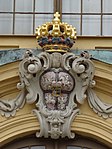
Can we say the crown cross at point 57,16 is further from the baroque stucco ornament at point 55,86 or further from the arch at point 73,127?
the arch at point 73,127

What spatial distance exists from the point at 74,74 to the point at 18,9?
5.06 ft

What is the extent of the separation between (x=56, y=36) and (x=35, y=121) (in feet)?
3.82

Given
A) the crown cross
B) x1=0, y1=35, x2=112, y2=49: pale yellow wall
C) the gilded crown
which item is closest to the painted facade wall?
the gilded crown

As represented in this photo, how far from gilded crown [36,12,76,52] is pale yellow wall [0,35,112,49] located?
0.37 meters

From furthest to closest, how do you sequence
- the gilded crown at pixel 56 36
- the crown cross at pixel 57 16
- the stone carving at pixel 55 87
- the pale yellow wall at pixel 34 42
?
the pale yellow wall at pixel 34 42 → the crown cross at pixel 57 16 → the gilded crown at pixel 56 36 → the stone carving at pixel 55 87

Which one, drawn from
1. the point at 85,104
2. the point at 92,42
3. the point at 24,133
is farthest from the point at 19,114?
the point at 92,42

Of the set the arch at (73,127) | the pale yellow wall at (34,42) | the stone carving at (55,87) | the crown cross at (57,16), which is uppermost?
the crown cross at (57,16)

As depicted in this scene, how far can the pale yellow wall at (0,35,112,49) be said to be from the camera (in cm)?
888

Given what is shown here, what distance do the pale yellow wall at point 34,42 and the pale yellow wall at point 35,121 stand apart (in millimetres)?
593

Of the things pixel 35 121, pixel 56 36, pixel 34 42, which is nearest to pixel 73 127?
pixel 35 121

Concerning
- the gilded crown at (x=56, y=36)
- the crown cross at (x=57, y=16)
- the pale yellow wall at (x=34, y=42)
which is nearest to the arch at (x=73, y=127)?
the gilded crown at (x=56, y=36)

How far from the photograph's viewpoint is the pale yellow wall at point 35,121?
8336 millimetres

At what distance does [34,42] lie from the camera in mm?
8914

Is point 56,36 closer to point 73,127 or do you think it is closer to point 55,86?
point 55,86
